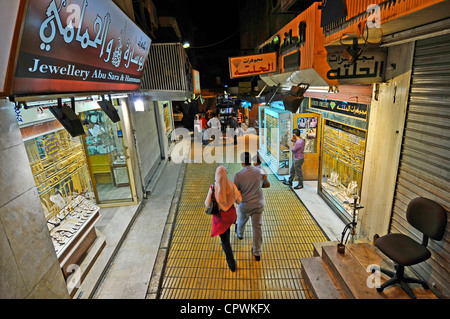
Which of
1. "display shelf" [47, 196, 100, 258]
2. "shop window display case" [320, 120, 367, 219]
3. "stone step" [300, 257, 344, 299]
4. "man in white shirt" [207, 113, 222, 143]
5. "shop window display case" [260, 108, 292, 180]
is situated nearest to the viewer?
"stone step" [300, 257, 344, 299]

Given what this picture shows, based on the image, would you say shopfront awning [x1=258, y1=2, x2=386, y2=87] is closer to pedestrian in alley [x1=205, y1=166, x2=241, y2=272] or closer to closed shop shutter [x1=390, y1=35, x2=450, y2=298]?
closed shop shutter [x1=390, y1=35, x2=450, y2=298]

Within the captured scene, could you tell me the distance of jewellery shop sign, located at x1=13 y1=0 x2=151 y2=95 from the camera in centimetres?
217

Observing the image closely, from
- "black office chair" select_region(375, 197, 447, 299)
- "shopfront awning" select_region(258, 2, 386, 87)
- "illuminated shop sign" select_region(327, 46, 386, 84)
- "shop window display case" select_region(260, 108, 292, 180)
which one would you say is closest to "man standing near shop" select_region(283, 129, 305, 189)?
"shop window display case" select_region(260, 108, 292, 180)

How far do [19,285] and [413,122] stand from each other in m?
5.73

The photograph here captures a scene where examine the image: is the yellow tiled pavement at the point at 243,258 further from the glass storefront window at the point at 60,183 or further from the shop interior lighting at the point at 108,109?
the shop interior lighting at the point at 108,109

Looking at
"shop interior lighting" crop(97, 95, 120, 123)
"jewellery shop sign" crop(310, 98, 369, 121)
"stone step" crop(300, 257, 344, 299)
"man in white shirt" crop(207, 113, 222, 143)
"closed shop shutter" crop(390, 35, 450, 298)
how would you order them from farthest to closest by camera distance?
"man in white shirt" crop(207, 113, 222, 143) → "jewellery shop sign" crop(310, 98, 369, 121) → "shop interior lighting" crop(97, 95, 120, 123) → "stone step" crop(300, 257, 344, 299) → "closed shop shutter" crop(390, 35, 450, 298)

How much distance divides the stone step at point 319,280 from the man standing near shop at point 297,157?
13.3ft

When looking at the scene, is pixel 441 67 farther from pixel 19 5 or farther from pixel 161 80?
pixel 161 80

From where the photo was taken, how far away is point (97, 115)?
6.95m

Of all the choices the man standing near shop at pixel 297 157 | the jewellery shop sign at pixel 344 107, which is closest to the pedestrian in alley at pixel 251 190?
the jewellery shop sign at pixel 344 107

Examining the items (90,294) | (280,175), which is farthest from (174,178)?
(90,294)

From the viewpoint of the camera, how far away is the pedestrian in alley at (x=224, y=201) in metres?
4.03

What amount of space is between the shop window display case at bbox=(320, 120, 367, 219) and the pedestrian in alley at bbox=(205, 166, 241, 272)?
2.97 m

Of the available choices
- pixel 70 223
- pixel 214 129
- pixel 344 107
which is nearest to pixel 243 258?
pixel 70 223
